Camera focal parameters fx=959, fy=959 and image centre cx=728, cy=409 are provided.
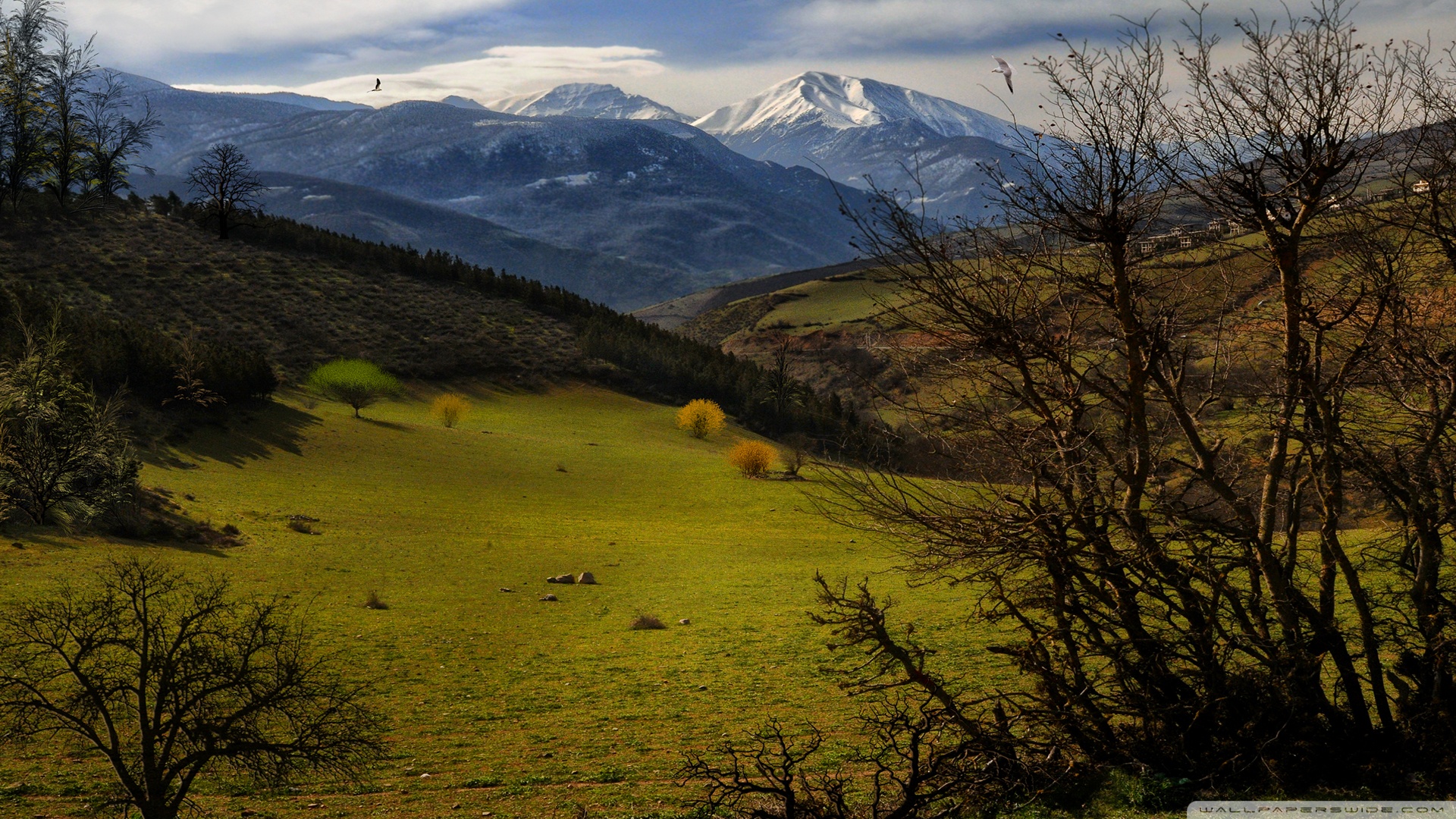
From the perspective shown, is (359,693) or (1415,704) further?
(359,693)

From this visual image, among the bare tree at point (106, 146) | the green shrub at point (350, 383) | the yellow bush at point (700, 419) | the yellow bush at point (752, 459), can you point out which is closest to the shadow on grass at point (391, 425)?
the green shrub at point (350, 383)

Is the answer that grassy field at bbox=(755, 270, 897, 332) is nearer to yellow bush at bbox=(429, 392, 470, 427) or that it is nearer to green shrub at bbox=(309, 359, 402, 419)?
yellow bush at bbox=(429, 392, 470, 427)

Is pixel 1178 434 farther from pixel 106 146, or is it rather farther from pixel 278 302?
pixel 106 146

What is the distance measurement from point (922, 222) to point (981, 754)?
475 centimetres

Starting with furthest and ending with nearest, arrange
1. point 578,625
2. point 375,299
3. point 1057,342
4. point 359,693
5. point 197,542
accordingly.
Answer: point 375,299 < point 197,542 < point 578,625 < point 359,693 < point 1057,342

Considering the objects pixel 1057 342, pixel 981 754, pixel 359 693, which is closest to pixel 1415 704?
pixel 981 754

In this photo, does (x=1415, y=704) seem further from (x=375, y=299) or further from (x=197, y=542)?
(x=375, y=299)

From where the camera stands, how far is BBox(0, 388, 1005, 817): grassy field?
11156 mm

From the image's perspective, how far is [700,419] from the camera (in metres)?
70.7

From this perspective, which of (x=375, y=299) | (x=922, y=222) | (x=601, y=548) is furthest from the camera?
(x=375, y=299)

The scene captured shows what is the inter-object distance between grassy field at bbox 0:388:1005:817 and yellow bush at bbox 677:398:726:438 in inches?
679

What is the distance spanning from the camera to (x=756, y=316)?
173875 mm

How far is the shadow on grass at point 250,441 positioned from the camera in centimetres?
3756

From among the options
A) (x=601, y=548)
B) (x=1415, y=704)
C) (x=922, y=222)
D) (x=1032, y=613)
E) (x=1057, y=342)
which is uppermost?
(x=922, y=222)
